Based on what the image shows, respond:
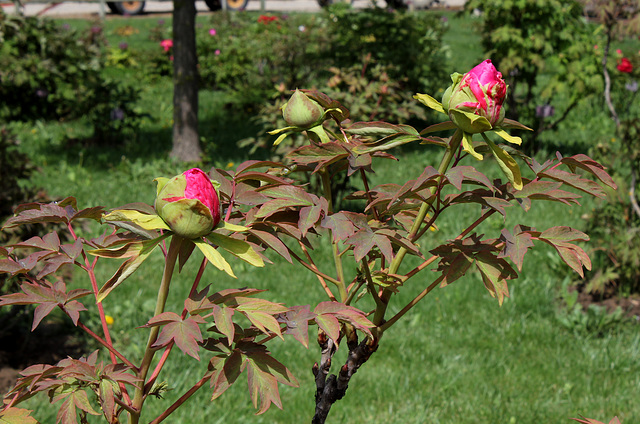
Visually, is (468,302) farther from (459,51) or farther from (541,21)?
(459,51)

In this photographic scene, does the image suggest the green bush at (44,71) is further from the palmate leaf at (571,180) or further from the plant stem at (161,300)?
the palmate leaf at (571,180)

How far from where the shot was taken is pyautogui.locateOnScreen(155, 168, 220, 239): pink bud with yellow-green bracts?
3.14 feet

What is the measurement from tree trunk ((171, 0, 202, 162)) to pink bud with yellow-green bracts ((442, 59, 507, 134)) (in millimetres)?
5329

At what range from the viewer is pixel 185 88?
6.18 metres

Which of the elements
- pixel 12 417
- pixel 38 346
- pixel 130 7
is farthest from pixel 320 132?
pixel 130 7

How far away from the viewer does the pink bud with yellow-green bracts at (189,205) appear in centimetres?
96

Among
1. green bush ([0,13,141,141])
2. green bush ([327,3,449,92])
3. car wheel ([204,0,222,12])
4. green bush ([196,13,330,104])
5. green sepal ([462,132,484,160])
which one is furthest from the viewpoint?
car wheel ([204,0,222,12])

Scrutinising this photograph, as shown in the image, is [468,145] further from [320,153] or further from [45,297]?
[45,297]

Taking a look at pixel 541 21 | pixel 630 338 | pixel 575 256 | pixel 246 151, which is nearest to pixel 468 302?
pixel 630 338

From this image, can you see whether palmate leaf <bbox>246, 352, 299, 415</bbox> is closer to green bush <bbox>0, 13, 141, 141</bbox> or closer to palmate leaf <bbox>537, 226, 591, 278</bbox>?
palmate leaf <bbox>537, 226, 591, 278</bbox>

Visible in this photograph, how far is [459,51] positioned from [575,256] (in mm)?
11729

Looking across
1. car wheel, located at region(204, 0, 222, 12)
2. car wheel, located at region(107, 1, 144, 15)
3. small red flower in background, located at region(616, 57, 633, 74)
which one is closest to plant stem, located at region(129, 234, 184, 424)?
small red flower in background, located at region(616, 57, 633, 74)

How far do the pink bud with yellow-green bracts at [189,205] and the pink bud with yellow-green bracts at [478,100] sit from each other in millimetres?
429

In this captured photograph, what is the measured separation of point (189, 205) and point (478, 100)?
51 cm
